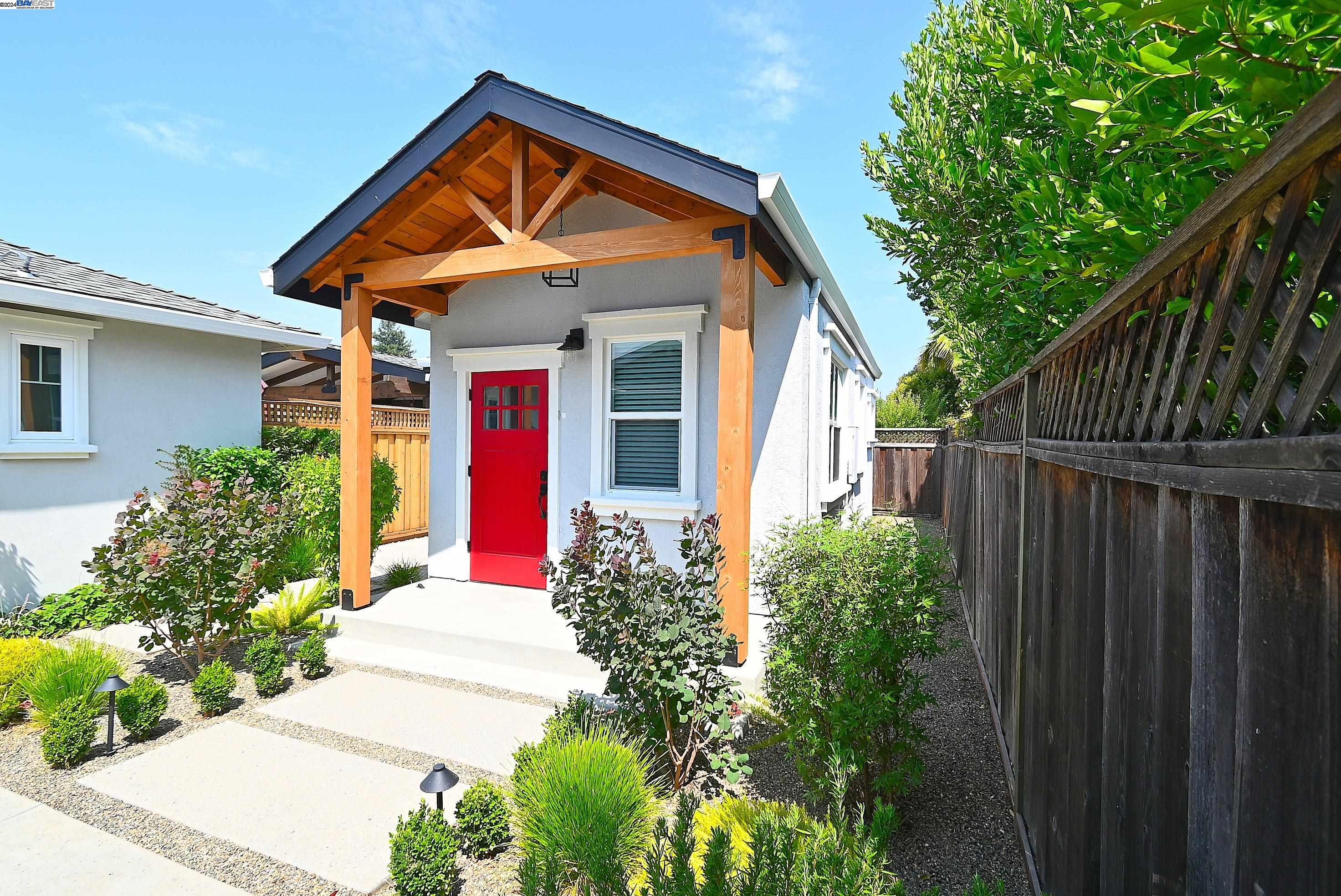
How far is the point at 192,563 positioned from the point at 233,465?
12.4ft

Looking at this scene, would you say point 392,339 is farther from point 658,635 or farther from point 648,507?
point 658,635

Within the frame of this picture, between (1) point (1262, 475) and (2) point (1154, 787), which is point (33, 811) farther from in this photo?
(1) point (1262, 475)

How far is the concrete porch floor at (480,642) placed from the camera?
182 inches

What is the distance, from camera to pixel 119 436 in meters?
7.19

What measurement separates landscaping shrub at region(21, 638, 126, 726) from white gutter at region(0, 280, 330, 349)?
3.94 meters

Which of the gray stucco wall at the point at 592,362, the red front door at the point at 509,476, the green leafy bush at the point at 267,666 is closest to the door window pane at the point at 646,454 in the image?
the gray stucco wall at the point at 592,362

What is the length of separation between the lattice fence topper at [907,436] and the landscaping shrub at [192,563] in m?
14.4

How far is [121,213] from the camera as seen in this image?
17.6 meters

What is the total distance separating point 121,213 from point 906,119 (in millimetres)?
22324

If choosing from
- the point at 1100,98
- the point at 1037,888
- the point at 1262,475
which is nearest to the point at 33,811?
the point at 1037,888

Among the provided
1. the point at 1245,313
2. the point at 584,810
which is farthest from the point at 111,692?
the point at 1245,313

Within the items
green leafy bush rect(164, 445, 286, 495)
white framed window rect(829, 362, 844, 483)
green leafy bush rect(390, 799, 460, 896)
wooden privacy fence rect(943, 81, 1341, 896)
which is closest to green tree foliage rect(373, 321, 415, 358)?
green leafy bush rect(164, 445, 286, 495)

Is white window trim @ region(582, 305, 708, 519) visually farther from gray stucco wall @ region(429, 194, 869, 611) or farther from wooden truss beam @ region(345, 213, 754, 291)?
wooden truss beam @ region(345, 213, 754, 291)

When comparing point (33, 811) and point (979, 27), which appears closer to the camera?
point (33, 811)
